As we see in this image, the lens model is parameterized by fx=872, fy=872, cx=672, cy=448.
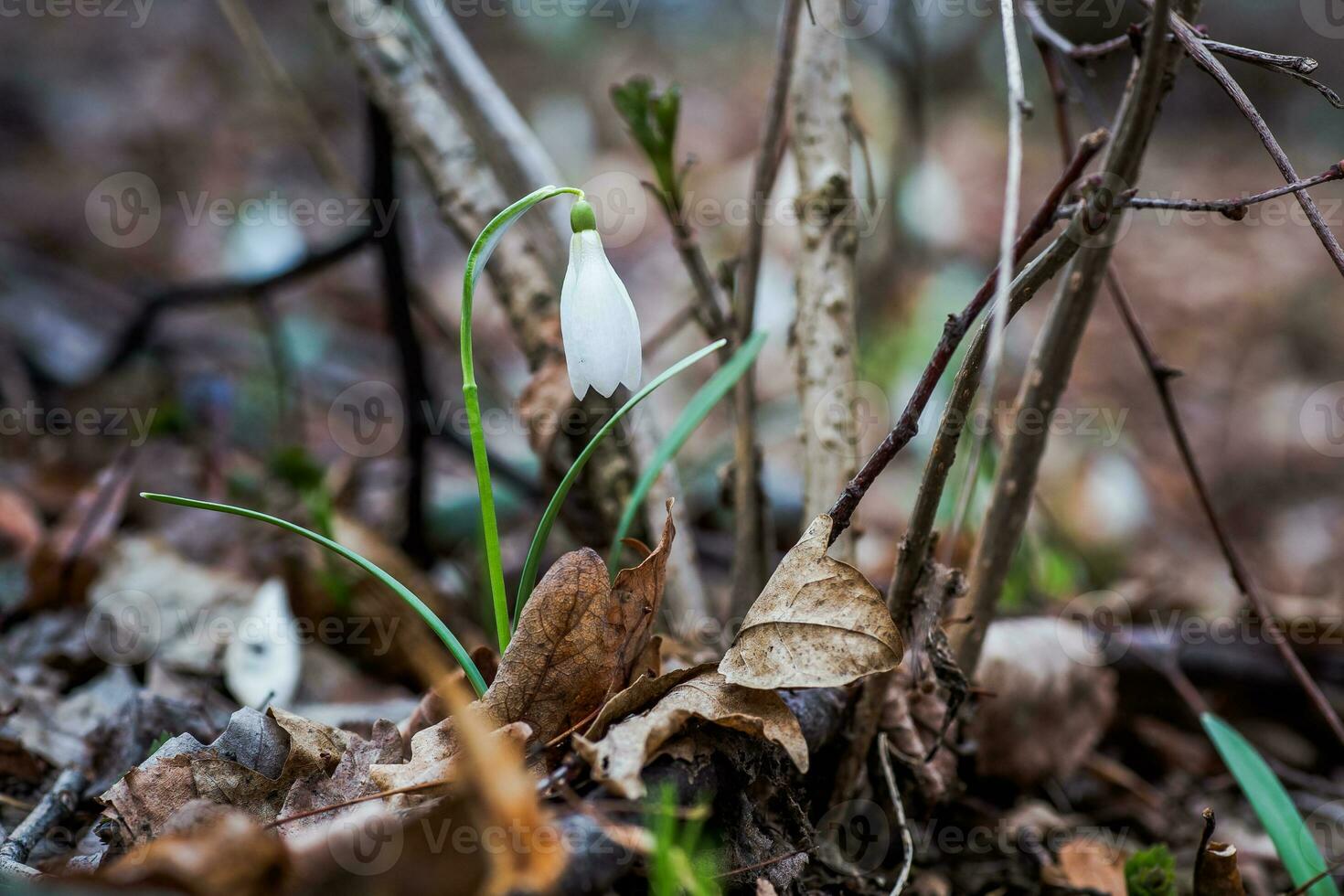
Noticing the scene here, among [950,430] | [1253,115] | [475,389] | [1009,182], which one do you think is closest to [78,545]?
[475,389]

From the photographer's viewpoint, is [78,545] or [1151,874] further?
[78,545]

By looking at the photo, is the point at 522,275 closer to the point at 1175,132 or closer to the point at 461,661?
the point at 461,661

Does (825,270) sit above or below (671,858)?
above

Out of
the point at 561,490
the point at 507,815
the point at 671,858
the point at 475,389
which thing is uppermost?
the point at 475,389

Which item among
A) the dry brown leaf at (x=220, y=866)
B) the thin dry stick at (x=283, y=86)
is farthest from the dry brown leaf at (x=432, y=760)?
the thin dry stick at (x=283, y=86)

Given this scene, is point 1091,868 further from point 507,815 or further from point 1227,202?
point 507,815


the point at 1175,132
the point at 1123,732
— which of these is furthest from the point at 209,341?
the point at 1175,132

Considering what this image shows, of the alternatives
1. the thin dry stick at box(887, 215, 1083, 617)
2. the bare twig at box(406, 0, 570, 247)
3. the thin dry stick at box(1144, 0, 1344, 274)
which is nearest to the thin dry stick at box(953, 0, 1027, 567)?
the thin dry stick at box(887, 215, 1083, 617)
